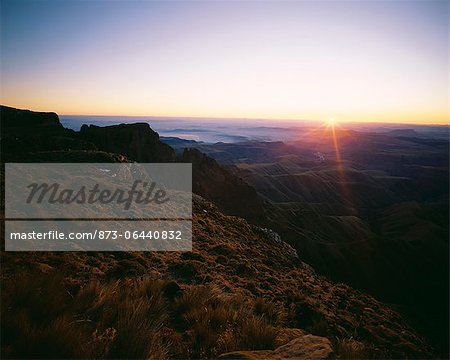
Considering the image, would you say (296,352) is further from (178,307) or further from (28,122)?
(28,122)

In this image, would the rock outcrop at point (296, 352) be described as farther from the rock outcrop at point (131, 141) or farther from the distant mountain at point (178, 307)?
the rock outcrop at point (131, 141)

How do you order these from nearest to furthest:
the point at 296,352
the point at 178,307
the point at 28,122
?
1. the point at 296,352
2. the point at 178,307
3. the point at 28,122

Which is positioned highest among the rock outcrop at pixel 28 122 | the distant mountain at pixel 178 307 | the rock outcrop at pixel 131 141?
the rock outcrop at pixel 28 122

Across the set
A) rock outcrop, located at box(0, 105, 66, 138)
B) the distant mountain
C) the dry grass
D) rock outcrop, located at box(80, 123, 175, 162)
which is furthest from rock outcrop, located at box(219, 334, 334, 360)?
rock outcrop, located at box(0, 105, 66, 138)

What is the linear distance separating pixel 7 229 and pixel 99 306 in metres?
6.80

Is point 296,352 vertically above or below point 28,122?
below

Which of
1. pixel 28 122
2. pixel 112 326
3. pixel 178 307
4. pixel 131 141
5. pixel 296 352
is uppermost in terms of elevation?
pixel 28 122

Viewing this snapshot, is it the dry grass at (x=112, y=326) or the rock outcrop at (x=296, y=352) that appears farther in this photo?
the rock outcrop at (x=296, y=352)

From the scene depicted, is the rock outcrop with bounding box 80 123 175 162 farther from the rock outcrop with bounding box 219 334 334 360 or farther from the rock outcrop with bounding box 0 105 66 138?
the rock outcrop with bounding box 219 334 334 360

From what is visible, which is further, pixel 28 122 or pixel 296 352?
pixel 28 122

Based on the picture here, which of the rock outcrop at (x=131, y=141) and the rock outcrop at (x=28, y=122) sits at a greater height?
the rock outcrop at (x=28, y=122)

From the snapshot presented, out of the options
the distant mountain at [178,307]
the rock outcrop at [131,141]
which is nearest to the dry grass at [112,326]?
the distant mountain at [178,307]

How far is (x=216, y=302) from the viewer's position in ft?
18.8

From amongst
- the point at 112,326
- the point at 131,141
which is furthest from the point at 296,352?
the point at 131,141
